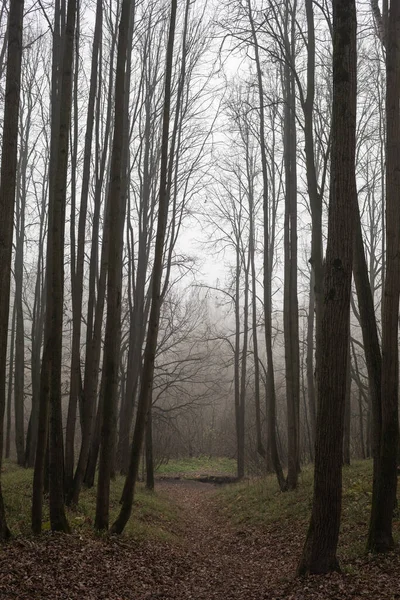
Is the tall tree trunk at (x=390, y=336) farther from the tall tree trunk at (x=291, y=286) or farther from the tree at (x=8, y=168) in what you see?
the tall tree trunk at (x=291, y=286)

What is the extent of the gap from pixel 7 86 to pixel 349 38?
3.86m

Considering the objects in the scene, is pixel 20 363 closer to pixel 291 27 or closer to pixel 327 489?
pixel 291 27

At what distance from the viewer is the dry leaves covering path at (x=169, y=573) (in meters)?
5.22

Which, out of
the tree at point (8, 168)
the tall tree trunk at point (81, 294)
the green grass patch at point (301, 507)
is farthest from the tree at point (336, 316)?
the tall tree trunk at point (81, 294)

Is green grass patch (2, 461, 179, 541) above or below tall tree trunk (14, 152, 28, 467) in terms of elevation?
below

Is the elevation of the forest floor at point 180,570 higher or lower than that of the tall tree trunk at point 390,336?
lower

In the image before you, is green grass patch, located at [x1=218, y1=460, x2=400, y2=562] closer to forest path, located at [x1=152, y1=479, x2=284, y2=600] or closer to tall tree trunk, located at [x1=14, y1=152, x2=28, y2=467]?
forest path, located at [x1=152, y1=479, x2=284, y2=600]

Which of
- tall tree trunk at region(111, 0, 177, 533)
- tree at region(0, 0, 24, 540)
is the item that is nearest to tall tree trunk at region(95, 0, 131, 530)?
tall tree trunk at region(111, 0, 177, 533)

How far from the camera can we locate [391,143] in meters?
7.06

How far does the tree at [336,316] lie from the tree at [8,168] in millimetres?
3457

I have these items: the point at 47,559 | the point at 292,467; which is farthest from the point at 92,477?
the point at 47,559

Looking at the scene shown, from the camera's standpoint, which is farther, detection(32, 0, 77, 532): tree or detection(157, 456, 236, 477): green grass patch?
detection(157, 456, 236, 477): green grass patch

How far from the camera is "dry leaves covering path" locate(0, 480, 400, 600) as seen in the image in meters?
5.22

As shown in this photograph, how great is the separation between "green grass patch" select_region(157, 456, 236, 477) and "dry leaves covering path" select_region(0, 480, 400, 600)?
16.9m
